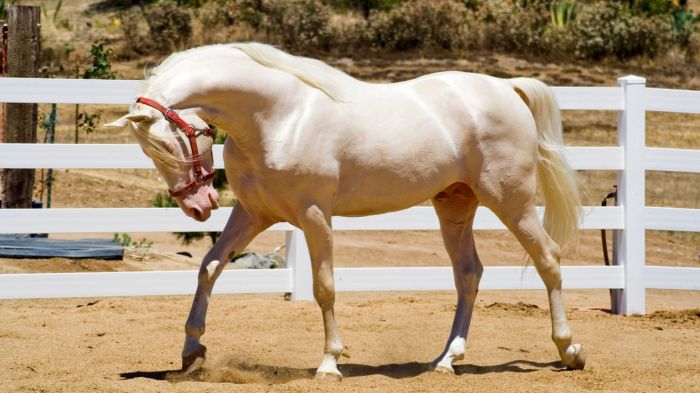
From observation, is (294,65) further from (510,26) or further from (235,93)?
(510,26)

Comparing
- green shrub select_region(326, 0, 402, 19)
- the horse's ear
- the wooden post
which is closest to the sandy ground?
the wooden post

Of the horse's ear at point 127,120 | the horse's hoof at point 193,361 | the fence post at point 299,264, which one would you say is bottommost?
the fence post at point 299,264

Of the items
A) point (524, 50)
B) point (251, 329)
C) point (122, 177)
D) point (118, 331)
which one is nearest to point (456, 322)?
point (251, 329)

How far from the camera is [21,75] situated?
830 centimetres

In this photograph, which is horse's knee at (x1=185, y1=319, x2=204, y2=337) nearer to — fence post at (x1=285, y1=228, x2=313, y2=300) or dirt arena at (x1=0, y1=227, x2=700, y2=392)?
dirt arena at (x1=0, y1=227, x2=700, y2=392)

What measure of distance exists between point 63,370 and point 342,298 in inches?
151

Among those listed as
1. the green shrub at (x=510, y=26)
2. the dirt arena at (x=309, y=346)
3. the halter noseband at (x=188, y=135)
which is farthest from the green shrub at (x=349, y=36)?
the halter noseband at (x=188, y=135)

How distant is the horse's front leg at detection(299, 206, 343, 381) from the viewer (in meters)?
5.02

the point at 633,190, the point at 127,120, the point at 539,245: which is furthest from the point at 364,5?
the point at 127,120

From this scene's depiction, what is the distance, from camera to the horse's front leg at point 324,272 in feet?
16.5

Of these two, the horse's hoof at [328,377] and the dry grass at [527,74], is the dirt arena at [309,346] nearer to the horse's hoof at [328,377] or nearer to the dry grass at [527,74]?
the horse's hoof at [328,377]

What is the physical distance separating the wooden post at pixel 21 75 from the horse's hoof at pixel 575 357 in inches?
184

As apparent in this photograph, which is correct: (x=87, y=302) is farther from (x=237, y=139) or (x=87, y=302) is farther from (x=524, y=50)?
(x=524, y=50)

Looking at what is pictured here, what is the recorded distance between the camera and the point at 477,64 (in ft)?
67.9
